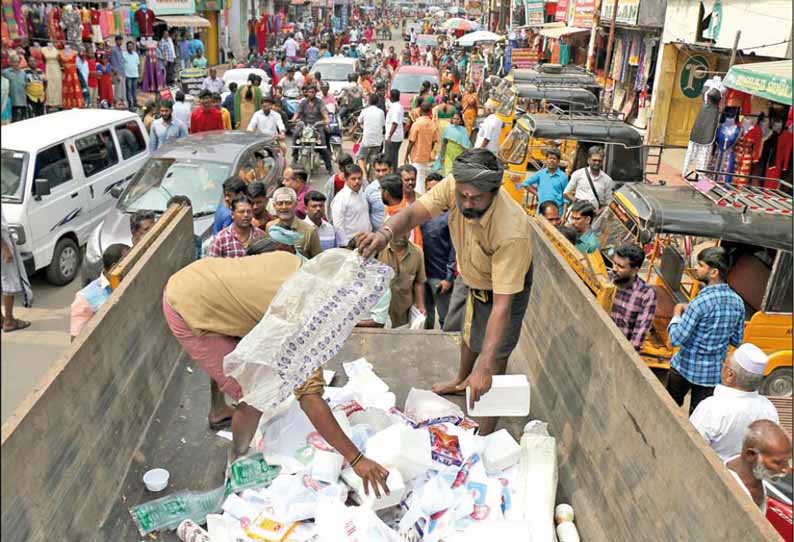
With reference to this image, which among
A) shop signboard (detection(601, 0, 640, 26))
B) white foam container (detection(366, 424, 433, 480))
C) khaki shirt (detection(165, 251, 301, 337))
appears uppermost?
shop signboard (detection(601, 0, 640, 26))

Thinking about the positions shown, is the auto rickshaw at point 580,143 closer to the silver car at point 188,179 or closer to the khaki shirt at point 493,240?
the silver car at point 188,179

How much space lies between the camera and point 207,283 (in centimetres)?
333

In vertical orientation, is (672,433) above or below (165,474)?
above

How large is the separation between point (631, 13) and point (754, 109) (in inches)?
269

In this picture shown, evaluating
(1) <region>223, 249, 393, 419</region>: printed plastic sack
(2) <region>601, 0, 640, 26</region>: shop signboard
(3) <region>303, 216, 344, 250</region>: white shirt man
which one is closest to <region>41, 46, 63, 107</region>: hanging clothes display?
(3) <region>303, 216, 344, 250</region>: white shirt man

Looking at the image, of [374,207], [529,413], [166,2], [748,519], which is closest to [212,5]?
[166,2]

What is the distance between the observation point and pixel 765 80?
25.6ft

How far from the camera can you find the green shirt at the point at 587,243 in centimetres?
627

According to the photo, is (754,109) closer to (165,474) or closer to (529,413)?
(529,413)

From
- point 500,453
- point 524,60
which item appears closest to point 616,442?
point 500,453

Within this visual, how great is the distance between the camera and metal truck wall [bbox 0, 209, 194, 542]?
236 cm

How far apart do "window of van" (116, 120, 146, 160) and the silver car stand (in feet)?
3.17

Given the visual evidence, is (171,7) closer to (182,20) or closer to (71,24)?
(182,20)

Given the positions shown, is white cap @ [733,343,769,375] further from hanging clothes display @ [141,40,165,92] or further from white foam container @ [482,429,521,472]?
hanging clothes display @ [141,40,165,92]
